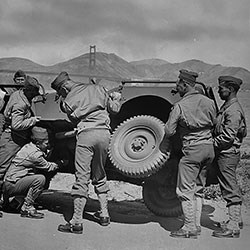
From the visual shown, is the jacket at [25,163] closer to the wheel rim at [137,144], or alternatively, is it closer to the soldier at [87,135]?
the soldier at [87,135]

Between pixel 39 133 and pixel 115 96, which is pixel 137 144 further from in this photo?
pixel 39 133

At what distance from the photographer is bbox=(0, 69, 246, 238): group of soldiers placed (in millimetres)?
5531

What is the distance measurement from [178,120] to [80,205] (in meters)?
1.44

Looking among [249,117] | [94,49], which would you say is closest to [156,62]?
[94,49]

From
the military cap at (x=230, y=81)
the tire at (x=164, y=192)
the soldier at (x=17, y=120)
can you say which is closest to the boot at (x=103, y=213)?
the tire at (x=164, y=192)

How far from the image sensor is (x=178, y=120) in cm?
557

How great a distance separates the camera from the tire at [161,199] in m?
6.56

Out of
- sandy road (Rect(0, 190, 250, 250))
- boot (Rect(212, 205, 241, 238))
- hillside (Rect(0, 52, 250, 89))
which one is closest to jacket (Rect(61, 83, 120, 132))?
sandy road (Rect(0, 190, 250, 250))

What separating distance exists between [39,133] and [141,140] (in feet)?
4.41

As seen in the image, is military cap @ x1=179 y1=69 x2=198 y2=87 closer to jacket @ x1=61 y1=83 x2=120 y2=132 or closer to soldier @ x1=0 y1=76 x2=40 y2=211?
jacket @ x1=61 y1=83 x2=120 y2=132

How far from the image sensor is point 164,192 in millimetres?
6746

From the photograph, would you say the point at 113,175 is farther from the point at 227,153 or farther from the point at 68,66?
the point at 68,66

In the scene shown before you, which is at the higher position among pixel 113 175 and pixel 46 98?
pixel 46 98

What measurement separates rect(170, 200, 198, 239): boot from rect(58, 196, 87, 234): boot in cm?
101
